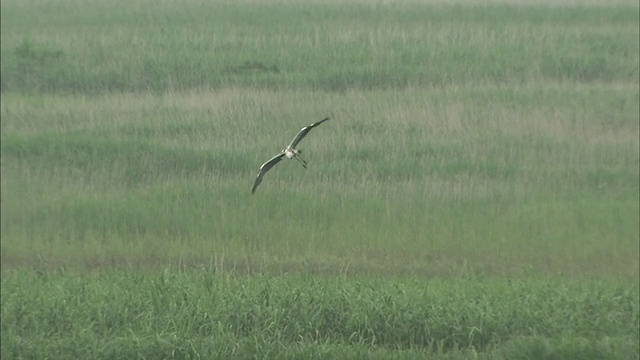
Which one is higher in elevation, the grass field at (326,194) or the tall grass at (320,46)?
the tall grass at (320,46)

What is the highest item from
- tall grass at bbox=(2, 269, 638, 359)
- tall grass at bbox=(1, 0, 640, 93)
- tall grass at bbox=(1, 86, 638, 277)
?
tall grass at bbox=(1, 0, 640, 93)

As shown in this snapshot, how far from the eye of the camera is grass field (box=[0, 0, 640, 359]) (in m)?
6.34

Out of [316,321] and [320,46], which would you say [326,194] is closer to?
[316,321]

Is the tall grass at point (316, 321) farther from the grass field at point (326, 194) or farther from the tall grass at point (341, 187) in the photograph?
the tall grass at point (341, 187)

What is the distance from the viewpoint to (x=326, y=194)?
898 cm

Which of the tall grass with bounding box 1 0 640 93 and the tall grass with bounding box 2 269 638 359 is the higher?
the tall grass with bounding box 1 0 640 93

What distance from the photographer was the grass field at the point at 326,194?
20.8 feet

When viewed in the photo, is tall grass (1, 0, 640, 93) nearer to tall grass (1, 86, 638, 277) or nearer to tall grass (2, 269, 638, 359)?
tall grass (1, 86, 638, 277)

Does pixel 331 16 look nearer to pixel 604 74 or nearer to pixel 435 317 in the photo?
pixel 604 74

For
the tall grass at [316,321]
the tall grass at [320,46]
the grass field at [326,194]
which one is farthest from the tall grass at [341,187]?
the tall grass at [320,46]

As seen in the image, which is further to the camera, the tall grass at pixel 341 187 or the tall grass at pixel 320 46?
the tall grass at pixel 320 46

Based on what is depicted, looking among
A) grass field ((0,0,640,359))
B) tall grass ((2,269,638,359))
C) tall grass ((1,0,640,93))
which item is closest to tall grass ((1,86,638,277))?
grass field ((0,0,640,359))

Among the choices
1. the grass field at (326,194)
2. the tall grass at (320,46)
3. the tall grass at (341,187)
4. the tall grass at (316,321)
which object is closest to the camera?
the tall grass at (316,321)

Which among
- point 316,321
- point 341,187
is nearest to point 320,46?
point 341,187
